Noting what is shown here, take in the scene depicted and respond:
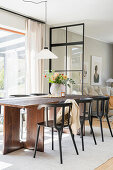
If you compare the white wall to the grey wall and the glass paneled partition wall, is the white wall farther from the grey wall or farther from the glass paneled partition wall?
the grey wall

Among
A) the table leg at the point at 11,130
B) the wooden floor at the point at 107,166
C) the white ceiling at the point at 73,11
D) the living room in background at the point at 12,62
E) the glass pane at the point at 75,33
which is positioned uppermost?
the white ceiling at the point at 73,11

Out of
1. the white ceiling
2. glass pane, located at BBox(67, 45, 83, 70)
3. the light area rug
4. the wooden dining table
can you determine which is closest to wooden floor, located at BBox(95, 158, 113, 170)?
the light area rug

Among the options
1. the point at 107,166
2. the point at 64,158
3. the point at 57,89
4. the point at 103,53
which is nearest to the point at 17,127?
the point at 64,158

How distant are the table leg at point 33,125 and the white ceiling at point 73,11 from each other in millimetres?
2329

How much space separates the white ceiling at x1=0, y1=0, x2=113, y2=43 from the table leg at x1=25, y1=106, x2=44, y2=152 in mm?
2329

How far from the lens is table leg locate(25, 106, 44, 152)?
3.35 m

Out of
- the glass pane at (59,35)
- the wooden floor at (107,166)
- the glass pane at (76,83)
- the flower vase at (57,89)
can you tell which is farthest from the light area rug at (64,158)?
the glass pane at (59,35)

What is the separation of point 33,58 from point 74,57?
1141 millimetres

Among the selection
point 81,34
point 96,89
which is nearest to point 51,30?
point 81,34

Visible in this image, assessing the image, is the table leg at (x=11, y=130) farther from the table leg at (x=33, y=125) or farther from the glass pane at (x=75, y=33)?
the glass pane at (x=75, y=33)

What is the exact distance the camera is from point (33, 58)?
19.2 ft

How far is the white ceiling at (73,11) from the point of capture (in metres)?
4.59

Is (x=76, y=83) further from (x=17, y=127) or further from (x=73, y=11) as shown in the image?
(x=17, y=127)

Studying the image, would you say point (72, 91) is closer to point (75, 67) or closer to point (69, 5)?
point (75, 67)
